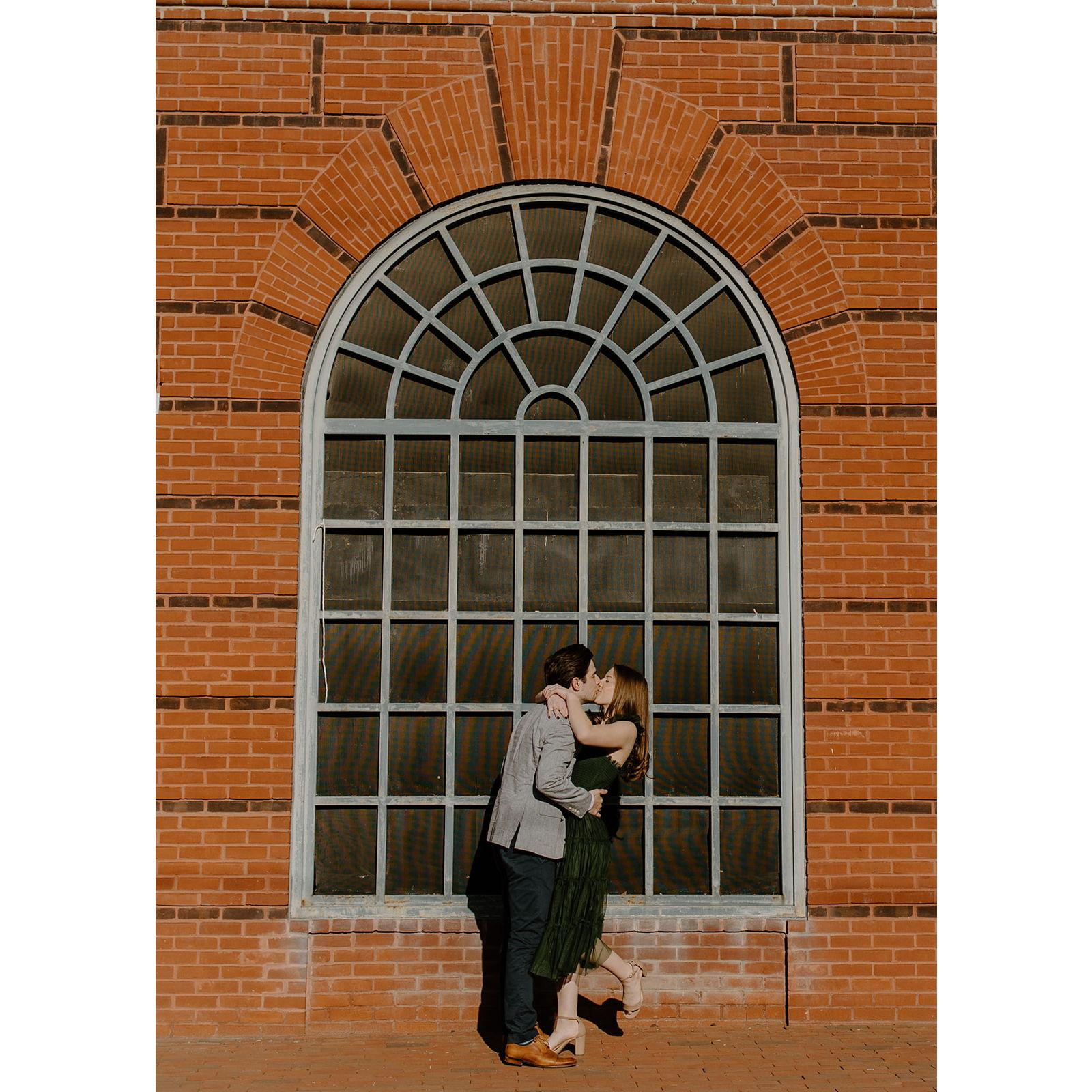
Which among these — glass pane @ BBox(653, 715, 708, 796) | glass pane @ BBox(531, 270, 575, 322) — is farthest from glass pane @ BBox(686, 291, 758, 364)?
glass pane @ BBox(653, 715, 708, 796)

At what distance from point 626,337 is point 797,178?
4.34 feet

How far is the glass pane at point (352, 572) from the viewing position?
6406mm

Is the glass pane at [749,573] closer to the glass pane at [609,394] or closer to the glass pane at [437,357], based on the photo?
the glass pane at [609,394]

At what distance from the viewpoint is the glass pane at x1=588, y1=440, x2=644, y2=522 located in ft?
21.3

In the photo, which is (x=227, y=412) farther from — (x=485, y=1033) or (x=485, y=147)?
(x=485, y=1033)

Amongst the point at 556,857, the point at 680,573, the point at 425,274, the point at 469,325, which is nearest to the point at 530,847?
the point at 556,857

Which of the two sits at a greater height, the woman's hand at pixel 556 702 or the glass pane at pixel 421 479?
the glass pane at pixel 421 479

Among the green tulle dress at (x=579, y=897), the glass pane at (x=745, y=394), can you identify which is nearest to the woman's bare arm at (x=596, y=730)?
the green tulle dress at (x=579, y=897)

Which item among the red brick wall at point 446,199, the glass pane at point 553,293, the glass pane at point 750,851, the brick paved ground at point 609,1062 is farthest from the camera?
the glass pane at point 553,293

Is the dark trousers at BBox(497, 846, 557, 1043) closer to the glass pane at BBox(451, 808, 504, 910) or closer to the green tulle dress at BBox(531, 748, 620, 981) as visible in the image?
the green tulle dress at BBox(531, 748, 620, 981)

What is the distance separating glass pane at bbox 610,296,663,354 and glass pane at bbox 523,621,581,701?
158 cm

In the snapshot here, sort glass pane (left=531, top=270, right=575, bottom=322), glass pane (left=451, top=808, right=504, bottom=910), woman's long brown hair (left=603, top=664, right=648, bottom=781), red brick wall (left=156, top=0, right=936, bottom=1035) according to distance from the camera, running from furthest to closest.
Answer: glass pane (left=531, top=270, right=575, bottom=322) → glass pane (left=451, top=808, right=504, bottom=910) → red brick wall (left=156, top=0, right=936, bottom=1035) → woman's long brown hair (left=603, top=664, right=648, bottom=781)

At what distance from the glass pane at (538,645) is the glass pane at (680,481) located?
84 centimetres

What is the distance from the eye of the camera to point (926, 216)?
6523 mm
